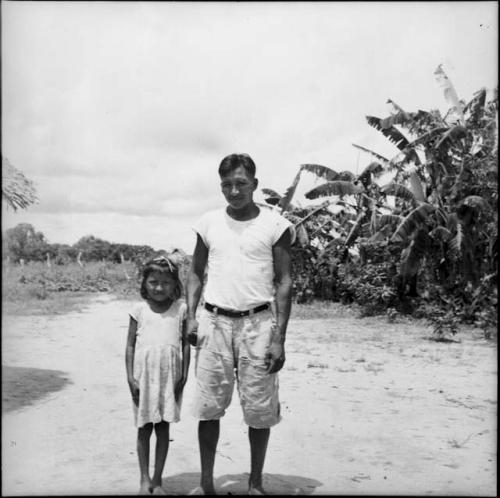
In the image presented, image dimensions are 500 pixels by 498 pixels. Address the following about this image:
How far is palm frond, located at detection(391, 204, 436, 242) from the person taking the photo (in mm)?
11922

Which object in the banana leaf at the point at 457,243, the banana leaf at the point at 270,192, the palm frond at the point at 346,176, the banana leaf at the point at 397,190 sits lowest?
the banana leaf at the point at 457,243

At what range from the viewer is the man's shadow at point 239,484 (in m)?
3.03

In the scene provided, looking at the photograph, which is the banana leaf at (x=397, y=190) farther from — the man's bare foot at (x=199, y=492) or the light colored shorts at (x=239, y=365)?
the man's bare foot at (x=199, y=492)

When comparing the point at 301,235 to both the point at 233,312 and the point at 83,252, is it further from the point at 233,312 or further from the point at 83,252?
the point at 83,252

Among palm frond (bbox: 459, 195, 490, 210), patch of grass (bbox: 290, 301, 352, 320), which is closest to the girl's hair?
palm frond (bbox: 459, 195, 490, 210)

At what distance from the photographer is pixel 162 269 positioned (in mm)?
2990

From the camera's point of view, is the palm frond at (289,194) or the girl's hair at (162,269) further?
the palm frond at (289,194)

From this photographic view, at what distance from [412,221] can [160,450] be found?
10085 millimetres

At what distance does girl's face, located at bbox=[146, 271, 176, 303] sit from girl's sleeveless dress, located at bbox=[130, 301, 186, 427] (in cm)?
8

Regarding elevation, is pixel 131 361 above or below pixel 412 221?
below

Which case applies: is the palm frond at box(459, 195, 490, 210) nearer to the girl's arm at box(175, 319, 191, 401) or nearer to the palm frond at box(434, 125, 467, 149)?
the palm frond at box(434, 125, 467, 149)

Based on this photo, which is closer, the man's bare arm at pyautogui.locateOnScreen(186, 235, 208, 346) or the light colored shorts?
the light colored shorts

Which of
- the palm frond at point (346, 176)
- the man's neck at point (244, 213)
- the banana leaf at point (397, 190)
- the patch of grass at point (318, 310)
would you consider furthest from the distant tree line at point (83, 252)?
the man's neck at point (244, 213)

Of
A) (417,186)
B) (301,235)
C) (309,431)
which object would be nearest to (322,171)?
(301,235)
